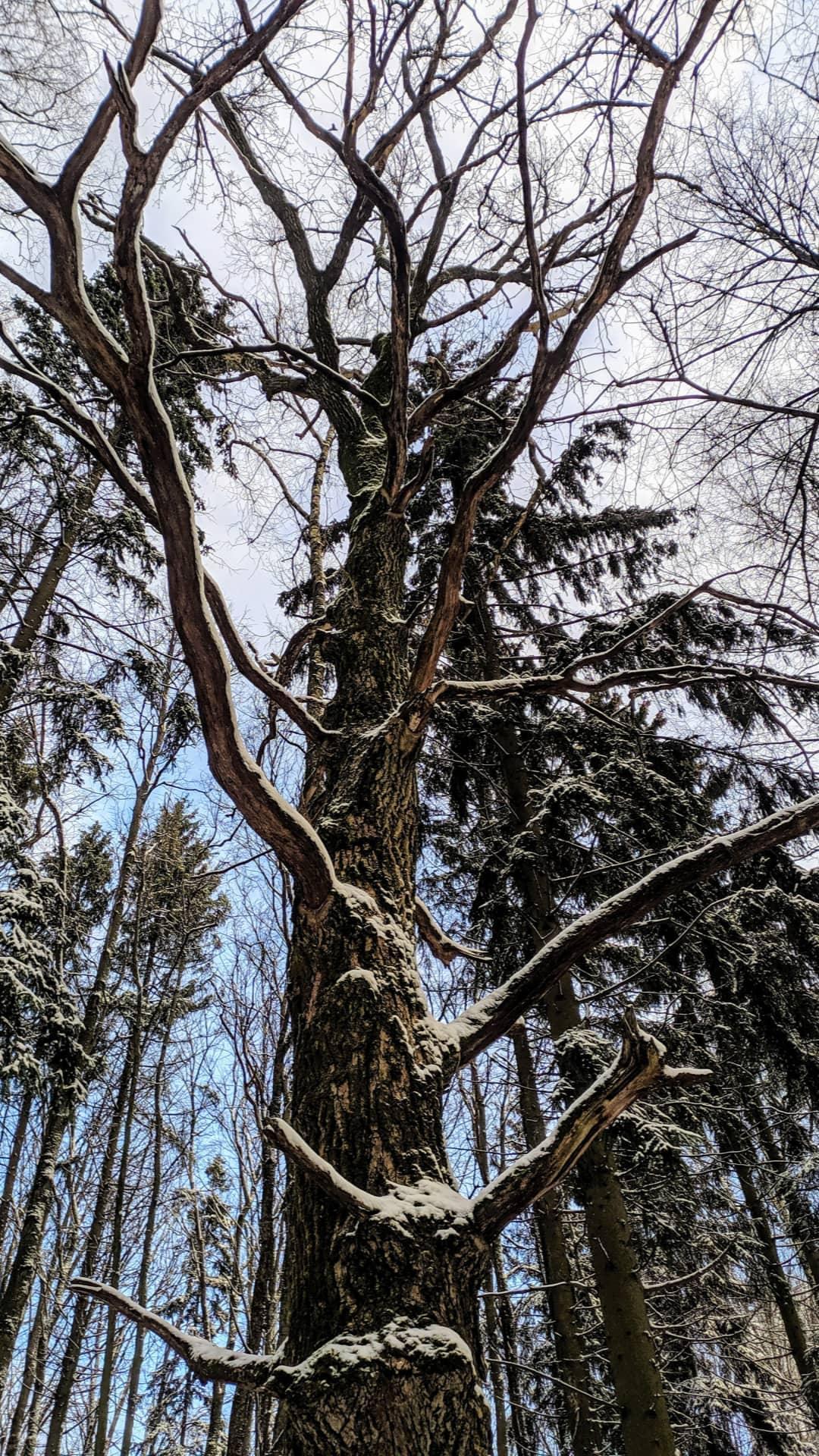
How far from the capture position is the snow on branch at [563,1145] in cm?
162

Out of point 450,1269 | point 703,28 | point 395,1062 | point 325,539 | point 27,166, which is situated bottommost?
point 450,1269

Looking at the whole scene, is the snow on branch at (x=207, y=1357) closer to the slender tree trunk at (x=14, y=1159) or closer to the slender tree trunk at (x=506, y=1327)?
the slender tree trunk at (x=506, y=1327)

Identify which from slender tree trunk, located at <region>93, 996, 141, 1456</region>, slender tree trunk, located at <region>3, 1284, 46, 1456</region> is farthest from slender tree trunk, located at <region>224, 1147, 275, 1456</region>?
slender tree trunk, located at <region>3, 1284, 46, 1456</region>

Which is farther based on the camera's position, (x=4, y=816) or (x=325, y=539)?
(x=325, y=539)

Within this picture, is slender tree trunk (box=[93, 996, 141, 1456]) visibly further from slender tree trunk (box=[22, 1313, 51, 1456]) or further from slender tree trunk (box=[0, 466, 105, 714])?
slender tree trunk (box=[0, 466, 105, 714])

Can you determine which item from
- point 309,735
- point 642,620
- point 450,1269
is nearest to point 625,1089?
point 450,1269

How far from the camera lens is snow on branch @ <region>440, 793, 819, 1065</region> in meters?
1.96

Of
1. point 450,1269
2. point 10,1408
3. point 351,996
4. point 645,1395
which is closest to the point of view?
point 450,1269

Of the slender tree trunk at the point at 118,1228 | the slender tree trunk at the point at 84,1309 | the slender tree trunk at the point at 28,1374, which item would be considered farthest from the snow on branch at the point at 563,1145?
the slender tree trunk at the point at 28,1374

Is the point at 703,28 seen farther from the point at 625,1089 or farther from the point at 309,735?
the point at 625,1089

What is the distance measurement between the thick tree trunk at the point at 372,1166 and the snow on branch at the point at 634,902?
0.79ft

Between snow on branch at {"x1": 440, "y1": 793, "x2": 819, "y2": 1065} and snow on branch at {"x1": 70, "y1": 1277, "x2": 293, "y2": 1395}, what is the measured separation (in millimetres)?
742

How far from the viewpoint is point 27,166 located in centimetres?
158

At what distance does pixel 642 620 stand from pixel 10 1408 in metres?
15.3
